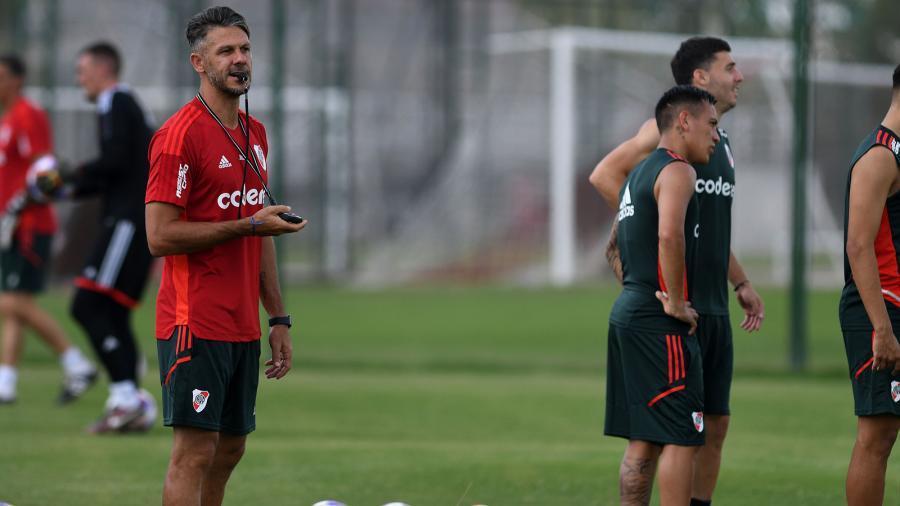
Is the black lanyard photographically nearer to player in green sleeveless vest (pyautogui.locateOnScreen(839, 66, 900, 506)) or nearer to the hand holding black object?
the hand holding black object

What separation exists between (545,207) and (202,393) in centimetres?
1963

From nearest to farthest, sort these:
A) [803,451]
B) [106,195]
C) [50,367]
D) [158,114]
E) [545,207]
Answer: [803,451] → [106,195] → [50,367] → [545,207] → [158,114]

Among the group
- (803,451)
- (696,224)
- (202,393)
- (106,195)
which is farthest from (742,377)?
(202,393)

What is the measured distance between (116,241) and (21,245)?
1.84m

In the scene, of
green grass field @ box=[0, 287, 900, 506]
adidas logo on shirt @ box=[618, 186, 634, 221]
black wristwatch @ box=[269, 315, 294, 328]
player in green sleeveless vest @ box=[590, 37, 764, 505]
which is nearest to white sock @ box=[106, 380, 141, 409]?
green grass field @ box=[0, 287, 900, 506]

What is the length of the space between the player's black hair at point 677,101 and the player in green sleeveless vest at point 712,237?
449mm

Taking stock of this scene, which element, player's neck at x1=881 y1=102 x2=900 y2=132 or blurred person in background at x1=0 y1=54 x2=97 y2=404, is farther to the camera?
blurred person in background at x1=0 y1=54 x2=97 y2=404

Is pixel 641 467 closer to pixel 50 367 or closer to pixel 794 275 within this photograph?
pixel 794 275

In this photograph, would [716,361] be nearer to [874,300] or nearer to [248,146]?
[874,300]

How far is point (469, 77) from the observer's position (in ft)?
88.9

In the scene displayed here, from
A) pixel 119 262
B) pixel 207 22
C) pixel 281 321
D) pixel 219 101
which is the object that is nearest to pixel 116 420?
pixel 119 262

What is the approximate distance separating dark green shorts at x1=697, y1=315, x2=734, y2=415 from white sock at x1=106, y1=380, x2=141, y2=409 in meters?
4.46

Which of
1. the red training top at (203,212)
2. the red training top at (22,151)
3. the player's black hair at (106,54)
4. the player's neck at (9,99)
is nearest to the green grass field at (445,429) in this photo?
the red training top at (22,151)

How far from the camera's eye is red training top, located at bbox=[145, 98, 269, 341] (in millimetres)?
5375
